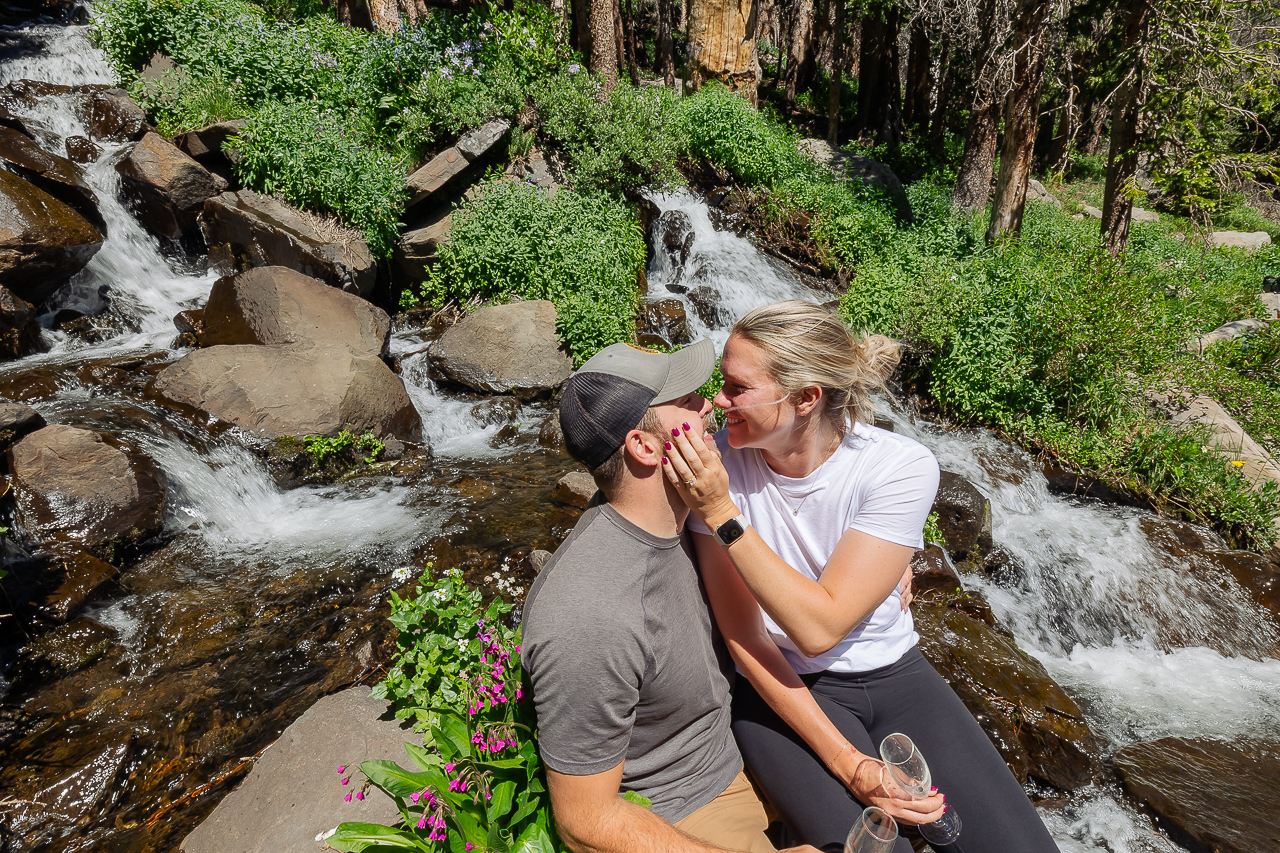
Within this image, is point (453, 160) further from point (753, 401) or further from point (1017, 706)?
point (1017, 706)

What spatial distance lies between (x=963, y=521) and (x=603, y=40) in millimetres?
12381

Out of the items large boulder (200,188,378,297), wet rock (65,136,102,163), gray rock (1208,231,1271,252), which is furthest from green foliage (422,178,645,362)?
gray rock (1208,231,1271,252)

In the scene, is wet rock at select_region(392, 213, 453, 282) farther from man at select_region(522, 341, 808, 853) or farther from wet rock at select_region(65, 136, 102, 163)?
man at select_region(522, 341, 808, 853)

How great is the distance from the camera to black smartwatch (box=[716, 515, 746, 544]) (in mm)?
2086

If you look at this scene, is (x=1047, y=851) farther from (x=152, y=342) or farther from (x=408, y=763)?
(x=152, y=342)

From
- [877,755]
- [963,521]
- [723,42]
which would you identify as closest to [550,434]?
[963,521]

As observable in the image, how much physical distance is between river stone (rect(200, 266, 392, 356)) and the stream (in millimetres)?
734

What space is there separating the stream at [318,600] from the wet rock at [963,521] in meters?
0.31

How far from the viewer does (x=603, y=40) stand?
13883mm

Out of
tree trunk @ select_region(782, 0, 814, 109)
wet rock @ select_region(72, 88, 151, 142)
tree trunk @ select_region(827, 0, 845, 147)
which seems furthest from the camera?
tree trunk @ select_region(782, 0, 814, 109)

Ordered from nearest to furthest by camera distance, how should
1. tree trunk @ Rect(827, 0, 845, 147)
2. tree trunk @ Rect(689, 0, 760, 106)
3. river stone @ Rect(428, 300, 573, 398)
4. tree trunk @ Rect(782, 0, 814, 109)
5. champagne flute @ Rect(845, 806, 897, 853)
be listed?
champagne flute @ Rect(845, 806, 897, 853) → river stone @ Rect(428, 300, 573, 398) → tree trunk @ Rect(689, 0, 760, 106) → tree trunk @ Rect(827, 0, 845, 147) → tree trunk @ Rect(782, 0, 814, 109)

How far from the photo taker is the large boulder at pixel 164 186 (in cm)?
902

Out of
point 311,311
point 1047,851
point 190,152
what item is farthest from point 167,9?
point 1047,851

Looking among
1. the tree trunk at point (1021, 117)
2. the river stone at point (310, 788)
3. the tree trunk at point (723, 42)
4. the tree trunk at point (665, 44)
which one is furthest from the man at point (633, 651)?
the tree trunk at point (665, 44)
